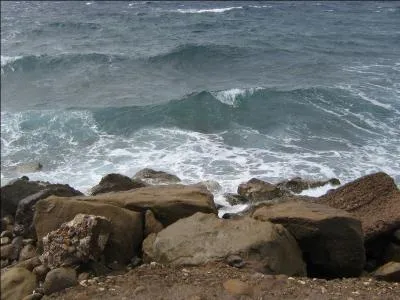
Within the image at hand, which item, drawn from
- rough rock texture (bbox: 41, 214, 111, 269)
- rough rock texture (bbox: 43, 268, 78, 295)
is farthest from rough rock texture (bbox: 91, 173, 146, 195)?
rough rock texture (bbox: 43, 268, 78, 295)

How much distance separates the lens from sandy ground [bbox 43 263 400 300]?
6016 millimetres

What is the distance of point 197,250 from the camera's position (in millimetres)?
6797

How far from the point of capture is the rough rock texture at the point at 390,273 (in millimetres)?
6914

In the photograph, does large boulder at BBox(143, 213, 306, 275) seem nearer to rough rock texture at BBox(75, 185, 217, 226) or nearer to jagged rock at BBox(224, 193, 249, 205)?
rough rock texture at BBox(75, 185, 217, 226)

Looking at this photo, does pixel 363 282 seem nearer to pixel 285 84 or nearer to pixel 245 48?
pixel 285 84

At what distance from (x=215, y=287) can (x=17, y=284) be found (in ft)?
8.49

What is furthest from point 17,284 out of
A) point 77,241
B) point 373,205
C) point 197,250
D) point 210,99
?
point 210,99

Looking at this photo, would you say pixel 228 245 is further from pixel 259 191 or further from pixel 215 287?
pixel 259 191

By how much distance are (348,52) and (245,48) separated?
539 centimetres

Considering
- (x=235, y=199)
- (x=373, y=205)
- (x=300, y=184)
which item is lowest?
(x=235, y=199)

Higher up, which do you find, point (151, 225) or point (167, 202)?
point (167, 202)

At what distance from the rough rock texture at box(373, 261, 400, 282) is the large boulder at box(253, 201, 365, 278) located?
33 centimetres

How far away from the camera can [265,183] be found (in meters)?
11.9

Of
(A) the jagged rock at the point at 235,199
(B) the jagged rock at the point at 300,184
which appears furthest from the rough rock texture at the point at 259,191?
(B) the jagged rock at the point at 300,184
